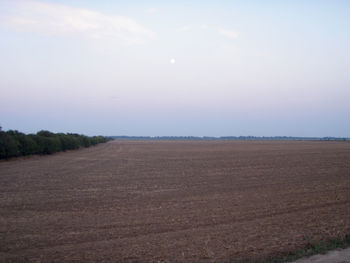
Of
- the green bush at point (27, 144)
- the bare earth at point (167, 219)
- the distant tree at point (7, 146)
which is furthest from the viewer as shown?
the green bush at point (27, 144)

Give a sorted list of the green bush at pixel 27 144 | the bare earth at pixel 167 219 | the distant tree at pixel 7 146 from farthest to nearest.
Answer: the green bush at pixel 27 144 → the distant tree at pixel 7 146 → the bare earth at pixel 167 219

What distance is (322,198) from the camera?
16812mm

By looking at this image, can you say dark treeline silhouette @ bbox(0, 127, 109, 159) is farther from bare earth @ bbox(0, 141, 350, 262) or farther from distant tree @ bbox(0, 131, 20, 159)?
bare earth @ bbox(0, 141, 350, 262)

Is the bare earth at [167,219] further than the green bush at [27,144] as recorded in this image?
No

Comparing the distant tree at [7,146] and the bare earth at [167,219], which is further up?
the distant tree at [7,146]

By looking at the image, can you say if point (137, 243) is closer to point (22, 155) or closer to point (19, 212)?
point (19, 212)

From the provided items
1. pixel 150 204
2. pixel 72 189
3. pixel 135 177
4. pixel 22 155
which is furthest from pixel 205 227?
pixel 22 155

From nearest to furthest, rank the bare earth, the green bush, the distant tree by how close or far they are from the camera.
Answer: the bare earth < the distant tree < the green bush

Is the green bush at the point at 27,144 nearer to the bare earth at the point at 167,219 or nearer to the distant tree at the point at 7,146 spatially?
the distant tree at the point at 7,146

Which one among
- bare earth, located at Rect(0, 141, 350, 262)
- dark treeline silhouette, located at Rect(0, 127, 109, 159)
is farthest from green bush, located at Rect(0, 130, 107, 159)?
bare earth, located at Rect(0, 141, 350, 262)

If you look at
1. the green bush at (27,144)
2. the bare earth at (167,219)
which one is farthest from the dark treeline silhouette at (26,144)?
the bare earth at (167,219)

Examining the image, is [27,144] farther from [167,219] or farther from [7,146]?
[167,219]

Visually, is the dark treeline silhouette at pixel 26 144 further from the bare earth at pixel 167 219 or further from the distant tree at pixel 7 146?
the bare earth at pixel 167 219

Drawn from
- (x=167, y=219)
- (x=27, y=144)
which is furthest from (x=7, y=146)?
(x=167, y=219)
